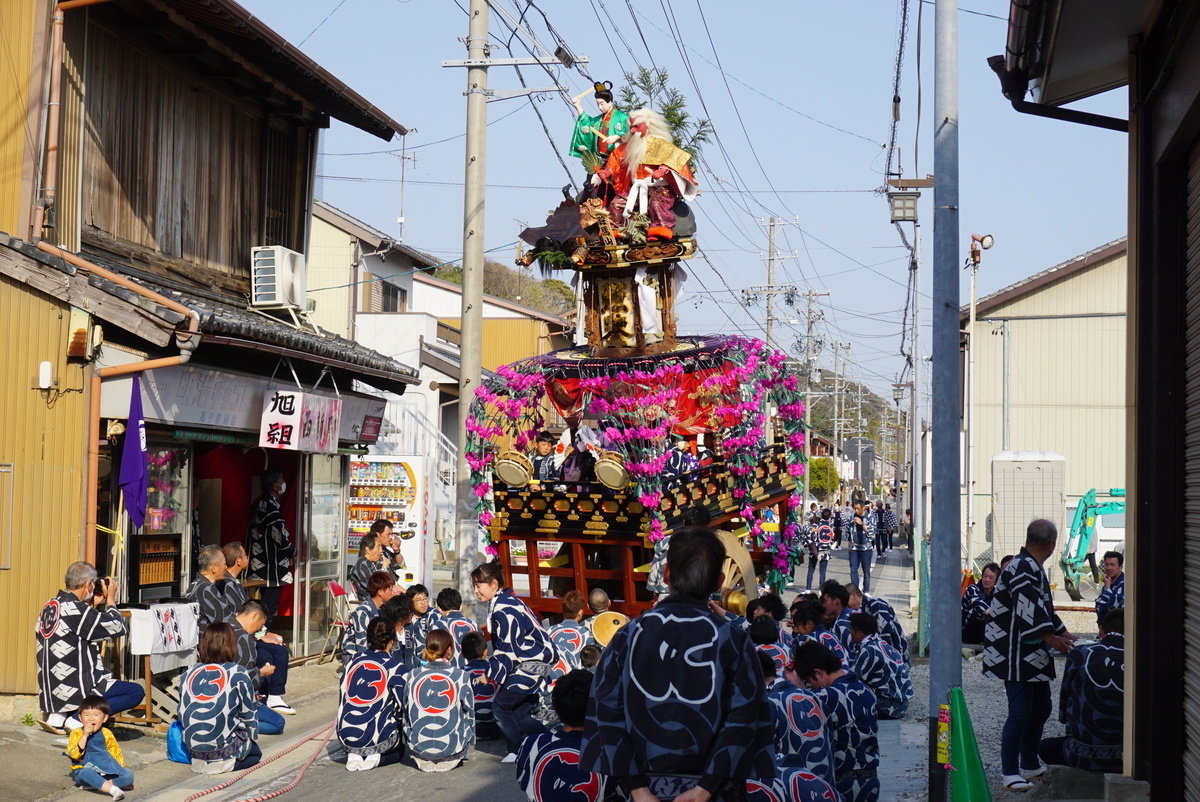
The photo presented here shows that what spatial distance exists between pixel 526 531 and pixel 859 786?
232 inches

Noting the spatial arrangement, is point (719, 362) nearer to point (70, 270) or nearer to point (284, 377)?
point (284, 377)

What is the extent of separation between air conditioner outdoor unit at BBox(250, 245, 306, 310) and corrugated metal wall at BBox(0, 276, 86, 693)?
417cm

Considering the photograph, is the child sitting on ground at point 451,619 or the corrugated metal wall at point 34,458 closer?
the corrugated metal wall at point 34,458

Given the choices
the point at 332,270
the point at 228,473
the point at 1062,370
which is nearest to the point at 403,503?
the point at 228,473

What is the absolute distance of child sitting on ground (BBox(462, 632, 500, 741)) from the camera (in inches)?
410

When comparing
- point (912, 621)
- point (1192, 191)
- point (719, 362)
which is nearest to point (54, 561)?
point (719, 362)

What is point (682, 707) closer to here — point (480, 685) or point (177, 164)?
point (480, 685)

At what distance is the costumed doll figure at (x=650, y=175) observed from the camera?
13.5m

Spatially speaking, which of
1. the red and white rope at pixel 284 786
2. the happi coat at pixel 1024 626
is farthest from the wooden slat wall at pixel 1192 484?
the red and white rope at pixel 284 786

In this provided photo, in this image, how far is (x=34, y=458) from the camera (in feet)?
35.1

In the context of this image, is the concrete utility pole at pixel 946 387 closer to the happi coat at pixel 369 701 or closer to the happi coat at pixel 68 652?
the happi coat at pixel 369 701

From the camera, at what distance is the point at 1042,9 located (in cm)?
610

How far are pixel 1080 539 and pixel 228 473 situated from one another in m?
18.0

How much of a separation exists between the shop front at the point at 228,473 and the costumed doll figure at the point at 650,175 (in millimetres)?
4298
